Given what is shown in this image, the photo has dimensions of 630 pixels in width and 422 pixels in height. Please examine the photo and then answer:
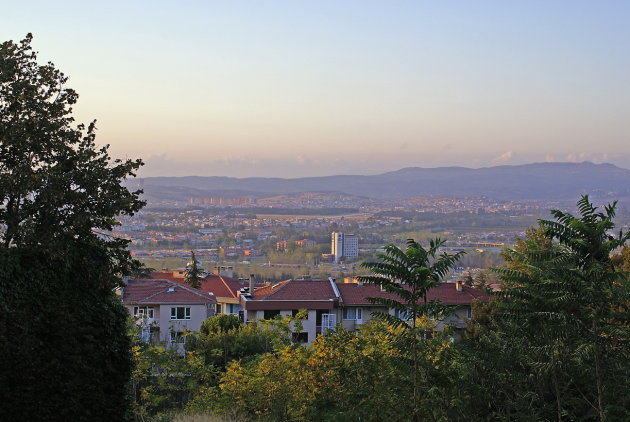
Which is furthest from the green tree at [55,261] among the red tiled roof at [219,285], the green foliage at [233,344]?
the red tiled roof at [219,285]

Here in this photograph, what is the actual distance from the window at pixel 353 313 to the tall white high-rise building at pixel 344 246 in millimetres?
108686

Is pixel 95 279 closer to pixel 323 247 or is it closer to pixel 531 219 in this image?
pixel 323 247

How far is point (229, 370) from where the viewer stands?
15.5 m

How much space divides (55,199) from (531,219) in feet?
638

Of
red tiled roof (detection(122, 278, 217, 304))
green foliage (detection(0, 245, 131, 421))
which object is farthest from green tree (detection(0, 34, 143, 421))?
red tiled roof (detection(122, 278, 217, 304))

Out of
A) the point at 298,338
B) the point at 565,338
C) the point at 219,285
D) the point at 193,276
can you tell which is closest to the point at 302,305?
the point at 298,338

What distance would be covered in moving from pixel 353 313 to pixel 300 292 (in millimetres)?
3622

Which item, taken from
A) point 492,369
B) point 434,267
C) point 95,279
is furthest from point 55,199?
point 492,369

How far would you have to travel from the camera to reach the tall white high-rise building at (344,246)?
160625 mm

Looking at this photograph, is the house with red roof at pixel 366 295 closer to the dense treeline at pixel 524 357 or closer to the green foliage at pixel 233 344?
the green foliage at pixel 233 344

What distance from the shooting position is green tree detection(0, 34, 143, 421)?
10578 mm

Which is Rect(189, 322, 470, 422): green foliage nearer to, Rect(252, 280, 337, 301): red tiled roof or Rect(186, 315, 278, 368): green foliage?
Rect(186, 315, 278, 368): green foliage

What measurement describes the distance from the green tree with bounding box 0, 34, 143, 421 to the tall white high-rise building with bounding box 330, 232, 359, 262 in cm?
14635

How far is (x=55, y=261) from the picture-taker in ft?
36.7
